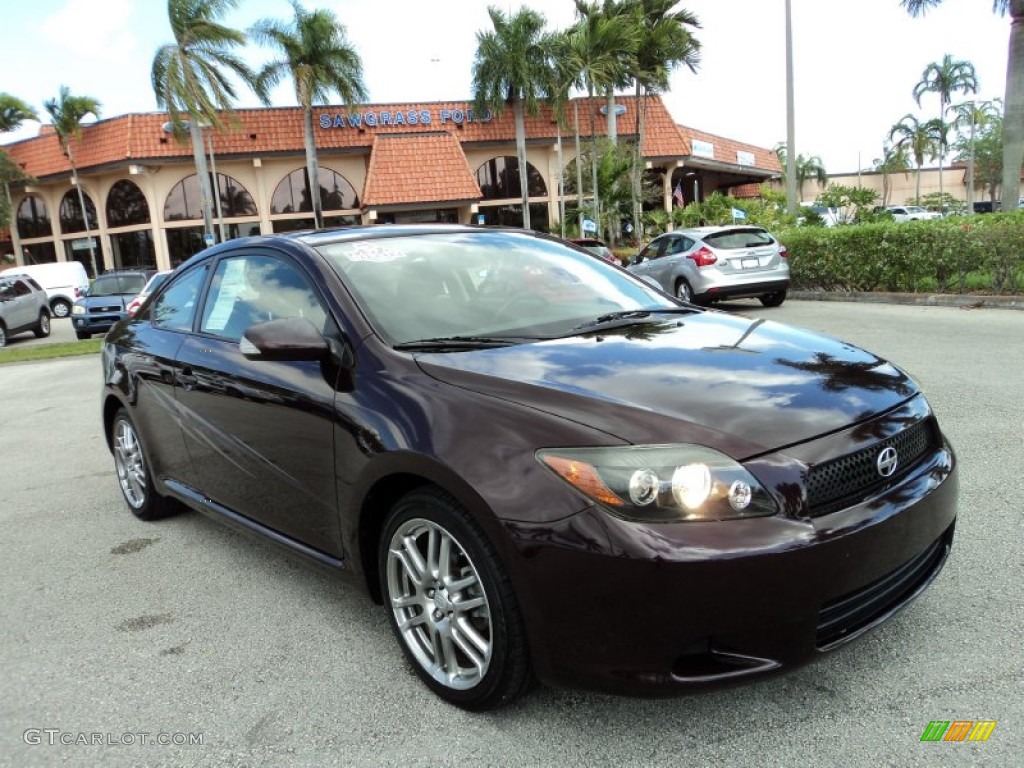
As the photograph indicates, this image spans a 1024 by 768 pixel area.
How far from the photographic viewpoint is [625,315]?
3.47 meters

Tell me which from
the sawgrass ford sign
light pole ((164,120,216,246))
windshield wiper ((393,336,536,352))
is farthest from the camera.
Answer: the sawgrass ford sign

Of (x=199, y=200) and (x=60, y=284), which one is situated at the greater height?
(x=199, y=200)

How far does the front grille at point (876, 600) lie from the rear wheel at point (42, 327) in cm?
2322

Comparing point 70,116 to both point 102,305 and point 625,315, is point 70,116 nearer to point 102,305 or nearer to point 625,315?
point 102,305

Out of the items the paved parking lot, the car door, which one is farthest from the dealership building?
the paved parking lot

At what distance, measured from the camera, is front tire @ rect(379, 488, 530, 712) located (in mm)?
2354

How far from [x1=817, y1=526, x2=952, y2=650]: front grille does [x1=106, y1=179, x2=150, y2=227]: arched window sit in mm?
36176

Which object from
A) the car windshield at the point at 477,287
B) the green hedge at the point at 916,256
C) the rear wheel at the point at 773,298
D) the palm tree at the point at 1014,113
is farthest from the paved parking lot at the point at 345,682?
the palm tree at the point at 1014,113

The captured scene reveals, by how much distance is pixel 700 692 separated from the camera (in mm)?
2123

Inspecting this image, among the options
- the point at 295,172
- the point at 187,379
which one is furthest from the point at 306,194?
the point at 187,379

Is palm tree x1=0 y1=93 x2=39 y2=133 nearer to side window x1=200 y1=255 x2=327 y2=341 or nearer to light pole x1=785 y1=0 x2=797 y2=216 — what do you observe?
light pole x1=785 y1=0 x2=797 y2=216

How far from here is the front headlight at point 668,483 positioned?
6.95 feet

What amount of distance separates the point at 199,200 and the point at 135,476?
3249 cm

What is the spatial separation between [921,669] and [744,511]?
1.05 m
